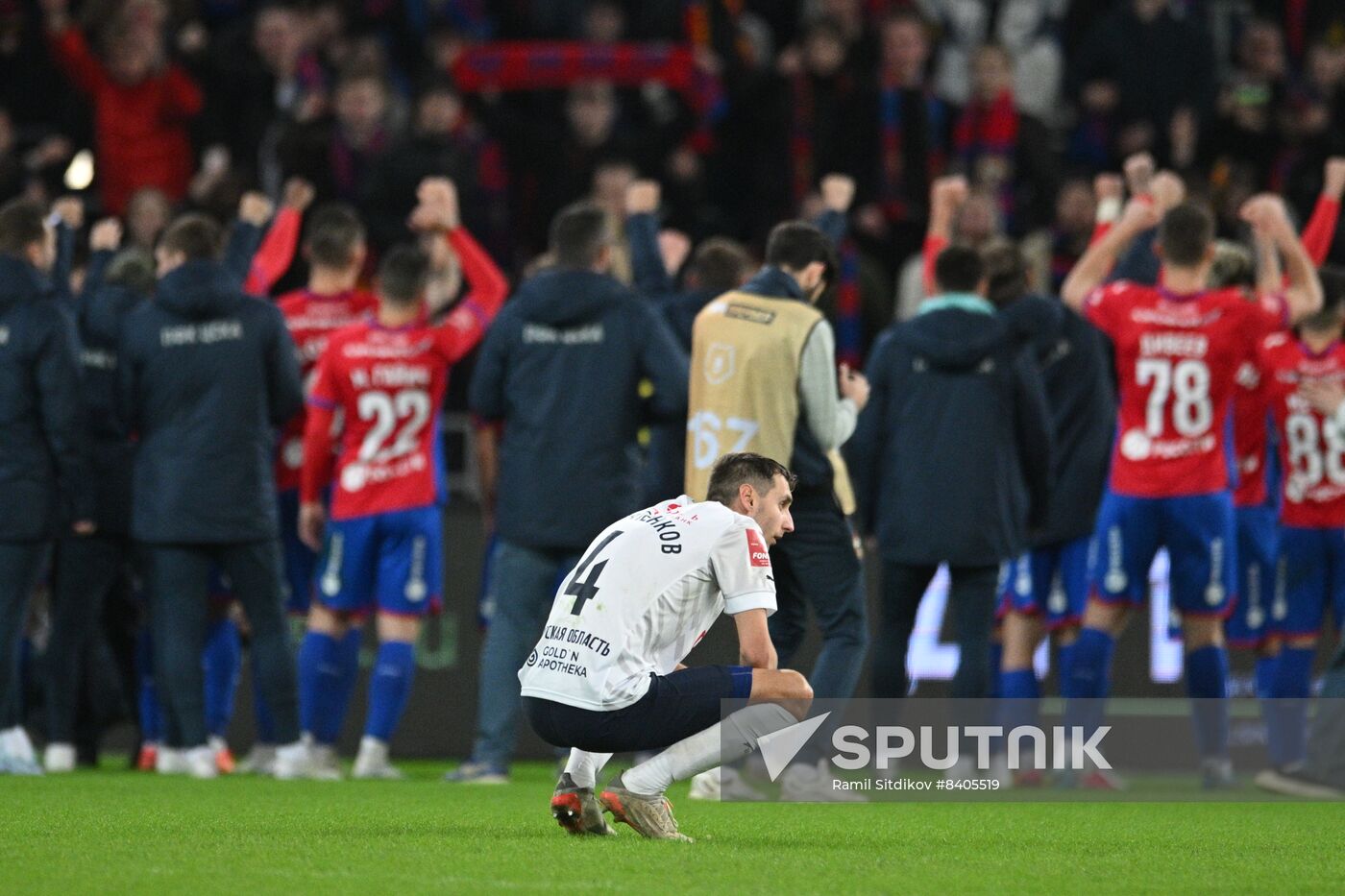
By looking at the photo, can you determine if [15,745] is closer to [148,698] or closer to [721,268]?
[148,698]

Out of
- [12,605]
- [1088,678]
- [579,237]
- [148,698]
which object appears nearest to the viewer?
[12,605]

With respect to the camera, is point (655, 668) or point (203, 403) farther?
point (203, 403)

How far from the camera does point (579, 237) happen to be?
9633 mm

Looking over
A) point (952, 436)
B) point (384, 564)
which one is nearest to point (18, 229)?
point (384, 564)

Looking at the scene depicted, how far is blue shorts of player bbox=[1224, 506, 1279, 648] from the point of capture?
35.1 ft

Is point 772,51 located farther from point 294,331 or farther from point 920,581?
point 920,581

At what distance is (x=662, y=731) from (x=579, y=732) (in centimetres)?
A: 26

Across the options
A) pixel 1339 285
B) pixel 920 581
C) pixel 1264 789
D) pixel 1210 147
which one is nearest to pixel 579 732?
pixel 920 581

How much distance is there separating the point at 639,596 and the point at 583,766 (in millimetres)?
595

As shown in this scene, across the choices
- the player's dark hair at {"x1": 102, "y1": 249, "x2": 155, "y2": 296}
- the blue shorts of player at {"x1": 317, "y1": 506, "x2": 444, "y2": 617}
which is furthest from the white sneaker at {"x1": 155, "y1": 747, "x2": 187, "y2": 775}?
the player's dark hair at {"x1": 102, "y1": 249, "x2": 155, "y2": 296}

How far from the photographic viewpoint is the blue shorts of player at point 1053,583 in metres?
10.2

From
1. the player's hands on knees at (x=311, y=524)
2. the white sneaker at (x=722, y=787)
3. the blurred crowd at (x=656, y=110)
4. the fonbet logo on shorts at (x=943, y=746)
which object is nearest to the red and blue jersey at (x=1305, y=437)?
the fonbet logo on shorts at (x=943, y=746)

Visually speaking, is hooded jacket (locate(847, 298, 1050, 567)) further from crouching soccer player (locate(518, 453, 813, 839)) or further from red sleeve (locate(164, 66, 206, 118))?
red sleeve (locate(164, 66, 206, 118))

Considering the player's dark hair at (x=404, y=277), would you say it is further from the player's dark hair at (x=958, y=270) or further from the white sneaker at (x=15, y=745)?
the white sneaker at (x=15, y=745)
